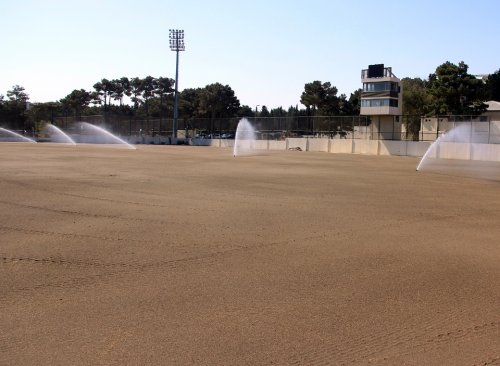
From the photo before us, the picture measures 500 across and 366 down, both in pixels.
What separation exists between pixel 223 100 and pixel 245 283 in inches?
4875

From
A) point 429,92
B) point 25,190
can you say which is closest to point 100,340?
point 25,190

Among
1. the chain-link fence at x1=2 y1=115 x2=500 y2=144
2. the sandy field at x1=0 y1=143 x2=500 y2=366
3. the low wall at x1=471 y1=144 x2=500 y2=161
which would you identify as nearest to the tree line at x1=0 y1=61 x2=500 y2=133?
the chain-link fence at x1=2 y1=115 x2=500 y2=144

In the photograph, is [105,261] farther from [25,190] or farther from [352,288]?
[25,190]

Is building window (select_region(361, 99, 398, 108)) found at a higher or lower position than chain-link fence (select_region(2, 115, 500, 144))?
higher

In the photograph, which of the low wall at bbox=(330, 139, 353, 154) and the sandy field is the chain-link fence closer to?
the low wall at bbox=(330, 139, 353, 154)

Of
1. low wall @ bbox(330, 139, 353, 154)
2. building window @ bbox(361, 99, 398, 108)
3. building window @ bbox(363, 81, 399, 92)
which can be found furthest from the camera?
building window @ bbox(363, 81, 399, 92)

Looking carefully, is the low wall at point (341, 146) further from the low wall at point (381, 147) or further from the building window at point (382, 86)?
the building window at point (382, 86)

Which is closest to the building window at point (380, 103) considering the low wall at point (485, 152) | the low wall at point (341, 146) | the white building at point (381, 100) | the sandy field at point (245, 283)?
the white building at point (381, 100)

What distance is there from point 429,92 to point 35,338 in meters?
79.8

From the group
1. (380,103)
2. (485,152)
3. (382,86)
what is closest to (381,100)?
(380,103)

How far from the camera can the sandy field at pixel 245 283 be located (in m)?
5.02

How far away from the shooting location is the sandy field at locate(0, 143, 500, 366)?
16.5 ft

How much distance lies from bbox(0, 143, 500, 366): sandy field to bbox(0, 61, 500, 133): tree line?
65.4m

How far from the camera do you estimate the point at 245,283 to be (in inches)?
283
